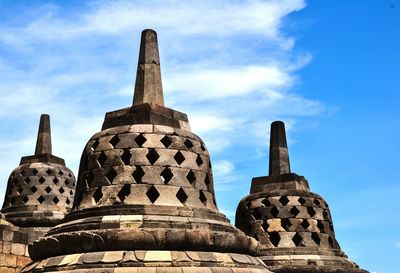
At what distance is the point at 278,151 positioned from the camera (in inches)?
607

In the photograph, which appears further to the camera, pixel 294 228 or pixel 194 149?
pixel 294 228

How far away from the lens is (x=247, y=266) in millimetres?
8102

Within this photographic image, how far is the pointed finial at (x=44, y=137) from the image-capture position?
17297 mm

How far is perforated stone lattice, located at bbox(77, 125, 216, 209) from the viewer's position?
827 centimetres

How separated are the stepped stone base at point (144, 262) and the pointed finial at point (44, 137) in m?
9.81

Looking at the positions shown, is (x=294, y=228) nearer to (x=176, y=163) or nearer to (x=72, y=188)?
(x=176, y=163)

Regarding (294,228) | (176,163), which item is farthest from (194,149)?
(294,228)

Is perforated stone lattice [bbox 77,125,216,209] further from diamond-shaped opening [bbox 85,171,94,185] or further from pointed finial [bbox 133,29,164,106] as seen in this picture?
pointed finial [bbox 133,29,164,106]

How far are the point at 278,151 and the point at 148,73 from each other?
268 inches

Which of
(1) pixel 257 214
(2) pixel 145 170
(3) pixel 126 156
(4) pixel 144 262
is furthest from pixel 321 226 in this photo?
(4) pixel 144 262

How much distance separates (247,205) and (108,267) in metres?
7.33

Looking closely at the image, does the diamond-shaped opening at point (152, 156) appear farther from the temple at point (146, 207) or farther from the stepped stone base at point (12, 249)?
the stepped stone base at point (12, 249)

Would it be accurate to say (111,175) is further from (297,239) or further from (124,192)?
(297,239)

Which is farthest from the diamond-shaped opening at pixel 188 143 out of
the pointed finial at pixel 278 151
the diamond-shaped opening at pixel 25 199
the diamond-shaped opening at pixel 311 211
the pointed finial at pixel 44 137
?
the pointed finial at pixel 44 137
